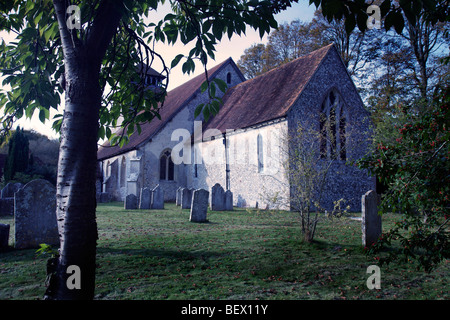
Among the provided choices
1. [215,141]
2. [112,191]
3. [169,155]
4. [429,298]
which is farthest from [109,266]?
[112,191]

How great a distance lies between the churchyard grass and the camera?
162 inches

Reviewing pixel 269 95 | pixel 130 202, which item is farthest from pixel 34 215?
pixel 269 95

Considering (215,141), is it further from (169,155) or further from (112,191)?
(112,191)

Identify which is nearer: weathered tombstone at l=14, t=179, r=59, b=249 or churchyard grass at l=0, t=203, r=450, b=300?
churchyard grass at l=0, t=203, r=450, b=300

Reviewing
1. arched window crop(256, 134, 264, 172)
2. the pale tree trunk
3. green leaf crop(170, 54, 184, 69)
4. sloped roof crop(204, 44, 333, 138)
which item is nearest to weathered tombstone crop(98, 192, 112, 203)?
sloped roof crop(204, 44, 333, 138)

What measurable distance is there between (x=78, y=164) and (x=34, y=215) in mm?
5199

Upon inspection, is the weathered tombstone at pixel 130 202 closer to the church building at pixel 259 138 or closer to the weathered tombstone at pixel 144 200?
the weathered tombstone at pixel 144 200

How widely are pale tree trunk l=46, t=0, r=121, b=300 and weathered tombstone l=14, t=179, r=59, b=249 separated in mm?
4951

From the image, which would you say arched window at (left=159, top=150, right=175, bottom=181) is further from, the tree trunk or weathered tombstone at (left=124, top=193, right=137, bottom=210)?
the tree trunk

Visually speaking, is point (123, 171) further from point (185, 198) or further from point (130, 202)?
point (185, 198)

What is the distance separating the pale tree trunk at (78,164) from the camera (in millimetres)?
2295

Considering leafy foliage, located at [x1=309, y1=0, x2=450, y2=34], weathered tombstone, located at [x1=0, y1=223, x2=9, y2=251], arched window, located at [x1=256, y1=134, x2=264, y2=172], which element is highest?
arched window, located at [x1=256, y1=134, x2=264, y2=172]

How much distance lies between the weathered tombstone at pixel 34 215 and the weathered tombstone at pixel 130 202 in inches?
345

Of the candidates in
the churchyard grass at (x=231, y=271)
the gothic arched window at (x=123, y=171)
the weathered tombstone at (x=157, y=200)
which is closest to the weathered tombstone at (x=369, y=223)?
the churchyard grass at (x=231, y=271)
